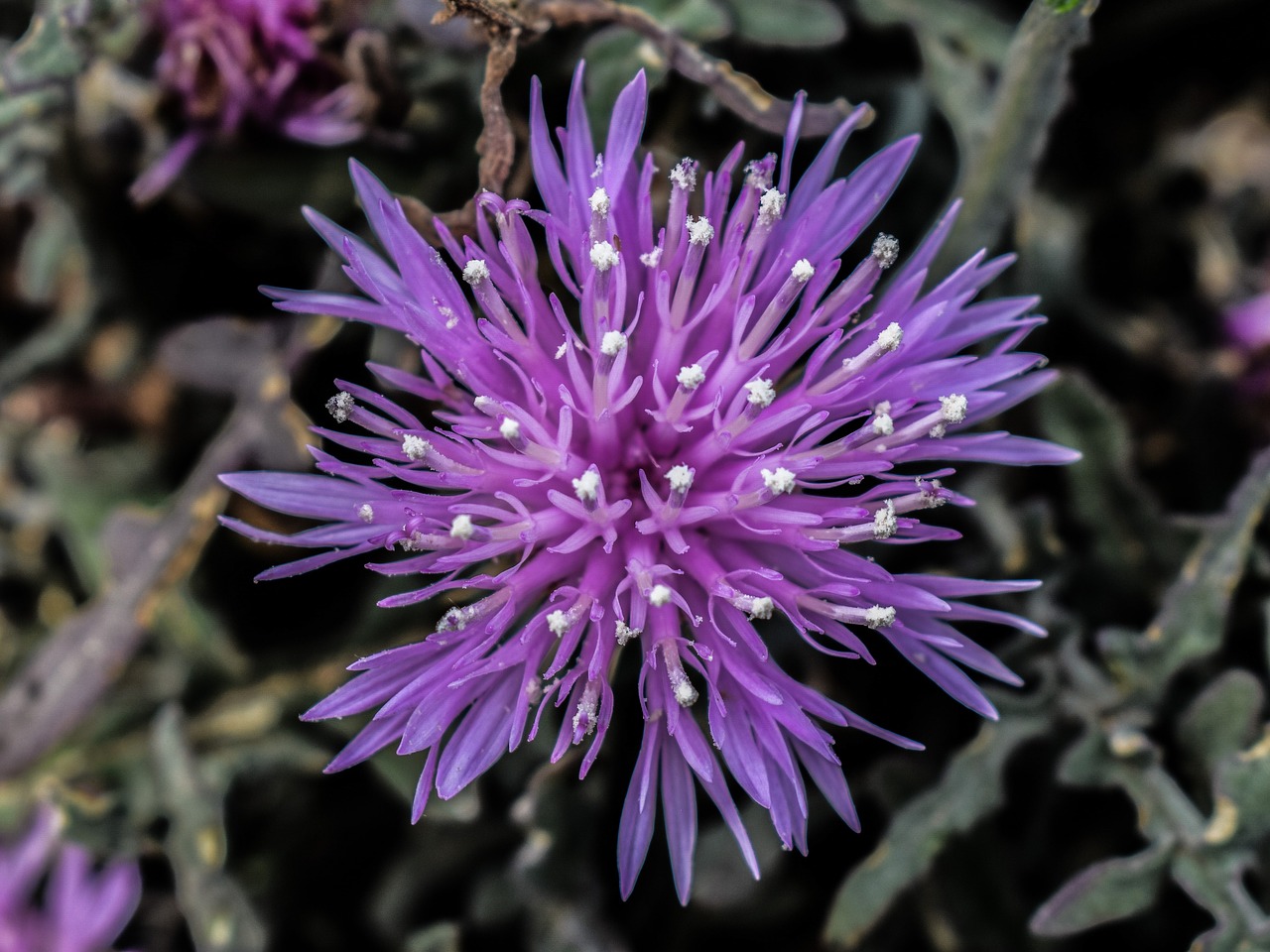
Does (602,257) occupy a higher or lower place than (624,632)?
higher

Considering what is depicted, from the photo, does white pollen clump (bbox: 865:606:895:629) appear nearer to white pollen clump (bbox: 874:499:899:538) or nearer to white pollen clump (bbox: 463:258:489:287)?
white pollen clump (bbox: 874:499:899:538)

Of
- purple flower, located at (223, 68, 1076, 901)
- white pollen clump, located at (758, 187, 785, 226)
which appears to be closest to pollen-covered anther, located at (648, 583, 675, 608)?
purple flower, located at (223, 68, 1076, 901)

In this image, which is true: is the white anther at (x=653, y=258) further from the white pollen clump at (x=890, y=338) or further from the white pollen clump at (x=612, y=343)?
the white pollen clump at (x=890, y=338)

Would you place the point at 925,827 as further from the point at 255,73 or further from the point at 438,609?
the point at 255,73

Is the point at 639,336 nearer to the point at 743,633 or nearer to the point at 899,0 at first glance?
the point at 743,633

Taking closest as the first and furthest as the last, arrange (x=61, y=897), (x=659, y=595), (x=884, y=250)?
(x=659, y=595) → (x=884, y=250) → (x=61, y=897)

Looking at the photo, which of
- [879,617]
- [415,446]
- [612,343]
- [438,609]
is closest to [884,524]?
[879,617]
